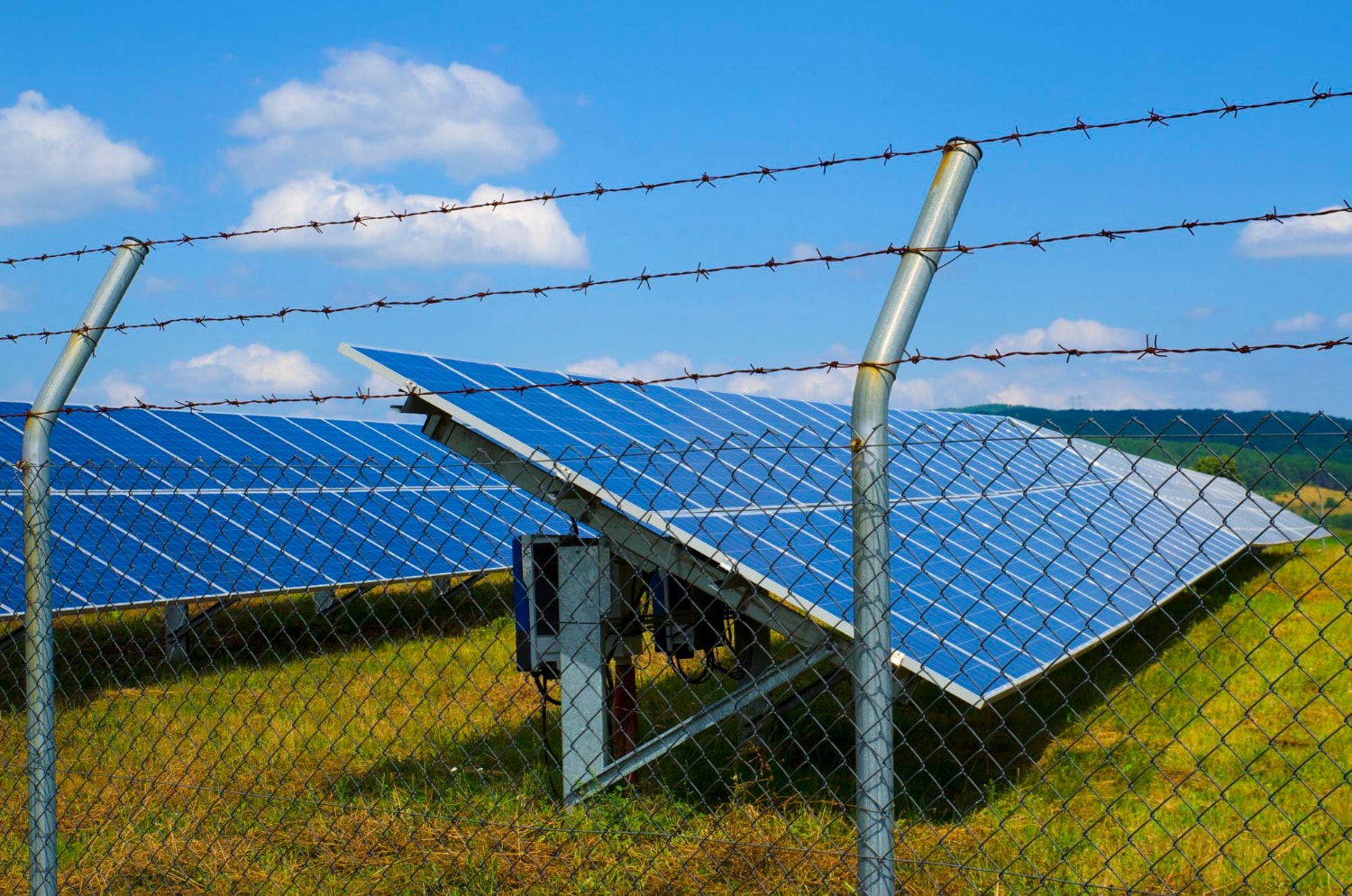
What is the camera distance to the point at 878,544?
103 inches

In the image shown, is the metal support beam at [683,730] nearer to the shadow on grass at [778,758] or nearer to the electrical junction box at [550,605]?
the shadow on grass at [778,758]

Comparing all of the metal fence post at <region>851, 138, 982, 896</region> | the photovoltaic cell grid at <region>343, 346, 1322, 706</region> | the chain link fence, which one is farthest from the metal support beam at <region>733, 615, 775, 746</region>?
the metal fence post at <region>851, 138, 982, 896</region>

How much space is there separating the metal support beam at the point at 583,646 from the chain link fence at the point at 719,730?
0.05 ft

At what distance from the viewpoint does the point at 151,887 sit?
4.49 meters

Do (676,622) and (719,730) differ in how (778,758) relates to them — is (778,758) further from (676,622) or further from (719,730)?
(719,730)

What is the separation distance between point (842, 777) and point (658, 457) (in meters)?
1.91

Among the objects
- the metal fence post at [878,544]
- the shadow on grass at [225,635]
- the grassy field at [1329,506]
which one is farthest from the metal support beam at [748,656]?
the grassy field at [1329,506]

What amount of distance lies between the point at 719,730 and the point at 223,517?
773 cm

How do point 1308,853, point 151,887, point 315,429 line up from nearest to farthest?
point 151,887 < point 1308,853 < point 315,429

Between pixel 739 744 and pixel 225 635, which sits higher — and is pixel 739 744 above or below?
below

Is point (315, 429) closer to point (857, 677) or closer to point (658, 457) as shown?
point (658, 457)

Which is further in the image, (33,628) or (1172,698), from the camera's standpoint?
(1172,698)

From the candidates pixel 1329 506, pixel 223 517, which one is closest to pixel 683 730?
pixel 1329 506

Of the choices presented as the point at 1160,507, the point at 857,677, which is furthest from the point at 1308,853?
the point at 1160,507
